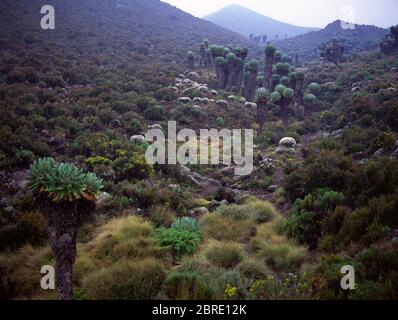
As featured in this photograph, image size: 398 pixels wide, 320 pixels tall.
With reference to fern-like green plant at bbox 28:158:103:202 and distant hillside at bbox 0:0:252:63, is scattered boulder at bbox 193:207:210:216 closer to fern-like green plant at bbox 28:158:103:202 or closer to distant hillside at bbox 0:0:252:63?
fern-like green plant at bbox 28:158:103:202

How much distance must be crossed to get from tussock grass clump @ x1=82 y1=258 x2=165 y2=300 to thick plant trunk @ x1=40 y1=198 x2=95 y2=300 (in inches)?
18.8

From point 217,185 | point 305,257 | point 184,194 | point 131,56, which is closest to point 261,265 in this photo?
point 305,257

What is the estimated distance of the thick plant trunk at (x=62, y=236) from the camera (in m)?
6.28

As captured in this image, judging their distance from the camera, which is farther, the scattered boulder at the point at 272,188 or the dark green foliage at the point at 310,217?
the scattered boulder at the point at 272,188

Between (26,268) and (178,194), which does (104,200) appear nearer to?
(178,194)

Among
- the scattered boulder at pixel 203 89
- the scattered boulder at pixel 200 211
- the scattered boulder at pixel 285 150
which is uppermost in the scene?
the scattered boulder at pixel 203 89

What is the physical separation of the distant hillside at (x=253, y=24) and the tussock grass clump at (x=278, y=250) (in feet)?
455

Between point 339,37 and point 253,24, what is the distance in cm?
8964

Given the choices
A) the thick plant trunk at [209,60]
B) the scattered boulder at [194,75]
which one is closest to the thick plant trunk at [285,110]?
the scattered boulder at [194,75]

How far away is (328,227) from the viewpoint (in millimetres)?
8516

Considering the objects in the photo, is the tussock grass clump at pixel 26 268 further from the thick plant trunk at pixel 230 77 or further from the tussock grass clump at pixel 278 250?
the thick plant trunk at pixel 230 77

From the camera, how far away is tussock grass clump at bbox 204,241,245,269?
7645 millimetres

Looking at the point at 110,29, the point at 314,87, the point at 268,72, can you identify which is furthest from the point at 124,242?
the point at 110,29

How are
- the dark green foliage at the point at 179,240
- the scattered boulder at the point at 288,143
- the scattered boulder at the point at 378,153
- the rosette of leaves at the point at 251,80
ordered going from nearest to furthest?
1. the dark green foliage at the point at 179,240
2. the scattered boulder at the point at 378,153
3. the scattered boulder at the point at 288,143
4. the rosette of leaves at the point at 251,80
